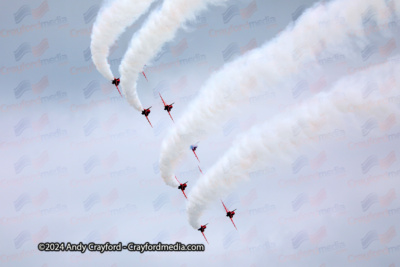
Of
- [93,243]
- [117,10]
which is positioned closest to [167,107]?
[117,10]

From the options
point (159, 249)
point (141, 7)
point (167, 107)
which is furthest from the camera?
point (159, 249)

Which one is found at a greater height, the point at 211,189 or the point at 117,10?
the point at 117,10

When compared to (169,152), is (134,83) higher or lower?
higher

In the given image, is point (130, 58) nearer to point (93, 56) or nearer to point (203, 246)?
point (93, 56)

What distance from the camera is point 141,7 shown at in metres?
45.4

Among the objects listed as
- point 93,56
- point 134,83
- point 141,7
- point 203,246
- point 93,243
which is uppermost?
point 141,7

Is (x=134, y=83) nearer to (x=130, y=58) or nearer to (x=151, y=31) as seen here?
(x=130, y=58)

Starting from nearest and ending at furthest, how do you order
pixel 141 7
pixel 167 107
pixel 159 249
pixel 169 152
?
pixel 141 7 < pixel 169 152 < pixel 167 107 < pixel 159 249

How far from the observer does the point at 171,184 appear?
5578 cm

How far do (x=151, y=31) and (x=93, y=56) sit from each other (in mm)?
8287

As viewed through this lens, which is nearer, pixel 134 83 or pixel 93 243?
pixel 134 83

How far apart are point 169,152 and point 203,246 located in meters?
12.8

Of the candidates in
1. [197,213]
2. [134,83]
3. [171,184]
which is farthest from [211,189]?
[134,83]

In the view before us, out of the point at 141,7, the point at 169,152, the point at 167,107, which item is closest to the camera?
the point at 141,7
